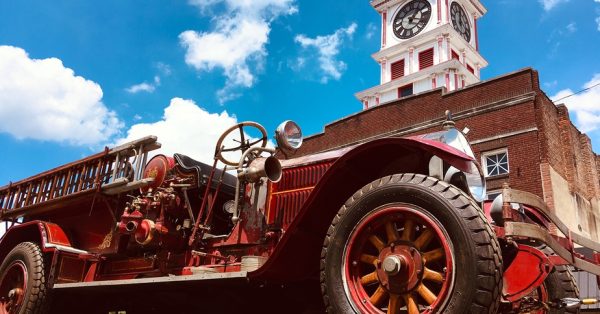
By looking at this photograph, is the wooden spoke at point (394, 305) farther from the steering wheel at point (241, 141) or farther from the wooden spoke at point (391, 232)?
the steering wheel at point (241, 141)

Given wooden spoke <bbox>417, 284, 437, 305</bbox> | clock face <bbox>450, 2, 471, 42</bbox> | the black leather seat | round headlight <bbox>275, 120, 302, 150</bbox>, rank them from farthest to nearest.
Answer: clock face <bbox>450, 2, 471, 42</bbox>
the black leather seat
round headlight <bbox>275, 120, 302, 150</bbox>
wooden spoke <bbox>417, 284, 437, 305</bbox>

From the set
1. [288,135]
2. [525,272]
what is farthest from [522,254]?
[288,135]

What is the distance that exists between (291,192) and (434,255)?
2005mm

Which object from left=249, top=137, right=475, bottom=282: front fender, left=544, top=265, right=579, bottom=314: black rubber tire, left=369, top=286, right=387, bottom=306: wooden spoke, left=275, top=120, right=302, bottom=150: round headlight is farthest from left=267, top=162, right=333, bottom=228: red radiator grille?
left=544, top=265, right=579, bottom=314: black rubber tire

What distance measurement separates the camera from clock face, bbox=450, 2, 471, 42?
132 ft

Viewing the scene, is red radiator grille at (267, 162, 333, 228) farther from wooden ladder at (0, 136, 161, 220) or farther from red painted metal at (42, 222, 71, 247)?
red painted metal at (42, 222, 71, 247)

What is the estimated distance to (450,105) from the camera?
21281 millimetres

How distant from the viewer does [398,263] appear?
333cm

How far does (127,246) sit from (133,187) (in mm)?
741

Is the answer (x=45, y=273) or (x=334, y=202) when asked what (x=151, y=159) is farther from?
(x=334, y=202)

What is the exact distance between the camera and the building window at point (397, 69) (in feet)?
127

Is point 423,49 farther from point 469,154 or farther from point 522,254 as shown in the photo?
point 522,254

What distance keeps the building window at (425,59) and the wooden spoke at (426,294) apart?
3582cm

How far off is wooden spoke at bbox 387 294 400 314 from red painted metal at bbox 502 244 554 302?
752 millimetres
